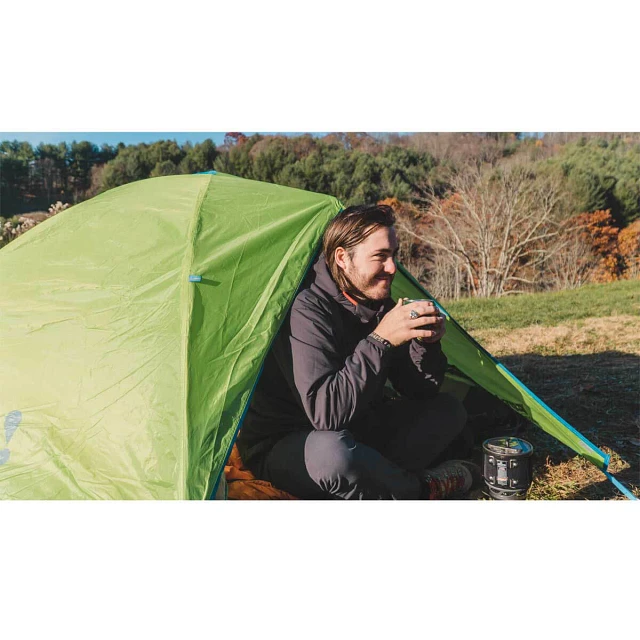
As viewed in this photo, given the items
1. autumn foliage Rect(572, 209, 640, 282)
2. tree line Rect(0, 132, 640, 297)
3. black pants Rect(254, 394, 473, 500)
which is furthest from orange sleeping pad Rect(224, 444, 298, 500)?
autumn foliage Rect(572, 209, 640, 282)

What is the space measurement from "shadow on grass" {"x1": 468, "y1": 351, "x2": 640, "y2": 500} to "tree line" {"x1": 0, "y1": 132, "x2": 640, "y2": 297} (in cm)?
506

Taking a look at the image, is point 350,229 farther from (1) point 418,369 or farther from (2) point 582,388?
(2) point 582,388

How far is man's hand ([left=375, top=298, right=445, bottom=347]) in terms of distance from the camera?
2182mm

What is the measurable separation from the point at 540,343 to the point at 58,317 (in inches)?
166

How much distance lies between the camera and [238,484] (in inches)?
99.3

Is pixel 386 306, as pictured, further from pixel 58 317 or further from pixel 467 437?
pixel 58 317

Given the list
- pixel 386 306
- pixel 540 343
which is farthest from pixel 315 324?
pixel 540 343

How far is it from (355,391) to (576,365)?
3131 millimetres

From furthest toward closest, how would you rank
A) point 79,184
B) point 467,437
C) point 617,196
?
1. point 617,196
2. point 79,184
3. point 467,437

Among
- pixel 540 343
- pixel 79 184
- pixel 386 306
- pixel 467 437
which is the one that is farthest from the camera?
pixel 79 184

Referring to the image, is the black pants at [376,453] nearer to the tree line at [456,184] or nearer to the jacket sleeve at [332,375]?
the jacket sleeve at [332,375]

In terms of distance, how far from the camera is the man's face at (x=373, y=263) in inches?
93.3

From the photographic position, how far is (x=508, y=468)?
7.93 feet

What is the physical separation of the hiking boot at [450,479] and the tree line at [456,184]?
715 cm
